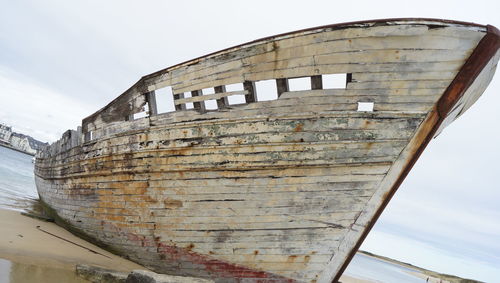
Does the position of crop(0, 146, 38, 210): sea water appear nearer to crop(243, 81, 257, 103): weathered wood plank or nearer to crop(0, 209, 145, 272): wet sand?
crop(0, 209, 145, 272): wet sand

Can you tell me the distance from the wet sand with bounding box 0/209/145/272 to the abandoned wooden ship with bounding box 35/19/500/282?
0.74m

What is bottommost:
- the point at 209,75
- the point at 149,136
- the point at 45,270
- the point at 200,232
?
the point at 45,270

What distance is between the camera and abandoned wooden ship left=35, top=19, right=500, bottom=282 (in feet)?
11.9

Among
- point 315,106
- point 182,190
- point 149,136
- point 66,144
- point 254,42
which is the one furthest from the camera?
point 66,144

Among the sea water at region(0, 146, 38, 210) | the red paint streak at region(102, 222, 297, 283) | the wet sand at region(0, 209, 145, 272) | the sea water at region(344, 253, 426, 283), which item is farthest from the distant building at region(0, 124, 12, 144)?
the red paint streak at region(102, 222, 297, 283)

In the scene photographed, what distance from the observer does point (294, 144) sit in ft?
13.0

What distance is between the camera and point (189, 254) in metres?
4.56

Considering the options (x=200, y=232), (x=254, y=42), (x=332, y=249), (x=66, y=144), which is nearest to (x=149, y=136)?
(x=200, y=232)

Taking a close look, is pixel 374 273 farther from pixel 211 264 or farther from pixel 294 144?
pixel 294 144

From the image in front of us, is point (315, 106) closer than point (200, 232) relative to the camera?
Yes

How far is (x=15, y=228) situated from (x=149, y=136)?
129 inches

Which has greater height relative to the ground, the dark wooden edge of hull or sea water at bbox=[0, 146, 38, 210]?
the dark wooden edge of hull

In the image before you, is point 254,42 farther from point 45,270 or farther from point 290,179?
point 45,270

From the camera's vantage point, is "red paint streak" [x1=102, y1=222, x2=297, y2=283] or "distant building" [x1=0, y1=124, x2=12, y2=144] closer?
"red paint streak" [x1=102, y1=222, x2=297, y2=283]
